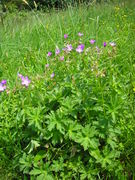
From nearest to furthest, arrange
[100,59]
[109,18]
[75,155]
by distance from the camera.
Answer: [75,155] < [100,59] < [109,18]

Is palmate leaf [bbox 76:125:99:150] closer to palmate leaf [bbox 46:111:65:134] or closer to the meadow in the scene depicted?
the meadow

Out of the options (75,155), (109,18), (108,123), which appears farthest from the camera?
(109,18)

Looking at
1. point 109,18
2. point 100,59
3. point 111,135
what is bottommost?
point 109,18

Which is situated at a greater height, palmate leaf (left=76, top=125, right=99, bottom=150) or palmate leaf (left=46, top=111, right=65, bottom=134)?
palmate leaf (left=46, top=111, right=65, bottom=134)

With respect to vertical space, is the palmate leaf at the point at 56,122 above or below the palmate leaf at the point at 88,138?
above

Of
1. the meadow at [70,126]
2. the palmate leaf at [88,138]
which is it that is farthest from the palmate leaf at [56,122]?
the palmate leaf at [88,138]

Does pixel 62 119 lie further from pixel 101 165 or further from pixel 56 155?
pixel 101 165

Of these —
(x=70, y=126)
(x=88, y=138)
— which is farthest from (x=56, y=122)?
(x=88, y=138)

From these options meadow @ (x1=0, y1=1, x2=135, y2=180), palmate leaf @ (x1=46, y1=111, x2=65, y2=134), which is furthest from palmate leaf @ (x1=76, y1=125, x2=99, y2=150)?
palmate leaf @ (x1=46, y1=111, x2=65, y2=134)

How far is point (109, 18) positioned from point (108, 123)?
3.28m

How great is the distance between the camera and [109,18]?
4.27 meters

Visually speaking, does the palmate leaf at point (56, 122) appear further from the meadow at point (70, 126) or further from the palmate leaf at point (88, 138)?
the palmate leaf at point (88, 138)

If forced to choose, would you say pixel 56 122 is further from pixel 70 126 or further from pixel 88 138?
pixel 88 138

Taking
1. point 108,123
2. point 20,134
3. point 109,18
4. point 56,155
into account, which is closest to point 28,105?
point 20,134
